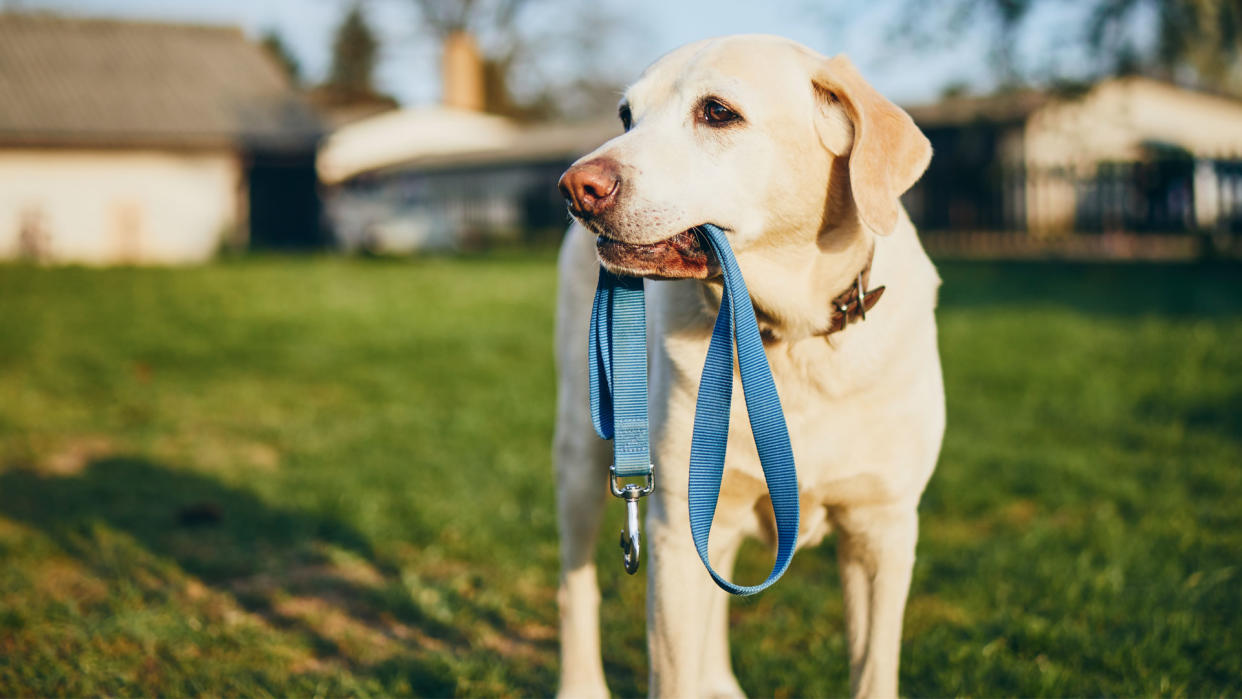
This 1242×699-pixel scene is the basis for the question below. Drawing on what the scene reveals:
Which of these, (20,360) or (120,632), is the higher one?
(20,360)

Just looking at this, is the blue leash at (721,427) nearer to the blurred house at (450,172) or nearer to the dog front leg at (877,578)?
the dog front leg at (877,578)

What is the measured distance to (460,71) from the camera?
37844 millimetres

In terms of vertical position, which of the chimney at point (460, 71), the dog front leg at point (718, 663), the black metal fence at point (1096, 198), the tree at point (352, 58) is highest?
the tree at point (352, 58)

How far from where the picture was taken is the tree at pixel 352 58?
4966 centimetres

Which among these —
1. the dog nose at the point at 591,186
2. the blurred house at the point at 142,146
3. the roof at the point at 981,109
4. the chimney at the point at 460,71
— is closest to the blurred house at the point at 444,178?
the chimney at the point at 460,71

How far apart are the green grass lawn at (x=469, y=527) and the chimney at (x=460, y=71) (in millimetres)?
30709

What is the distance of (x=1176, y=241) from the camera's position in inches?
601

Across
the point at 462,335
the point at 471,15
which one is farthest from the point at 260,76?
the point at 462,335

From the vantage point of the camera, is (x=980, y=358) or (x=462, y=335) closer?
(x=980, y=358)

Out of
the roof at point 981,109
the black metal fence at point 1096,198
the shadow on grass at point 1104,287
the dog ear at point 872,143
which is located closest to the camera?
the dog ear at point 872,143

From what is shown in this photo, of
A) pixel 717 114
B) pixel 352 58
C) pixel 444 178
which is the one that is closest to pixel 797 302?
pixel 717 114

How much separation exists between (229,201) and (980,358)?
2109 centimetres

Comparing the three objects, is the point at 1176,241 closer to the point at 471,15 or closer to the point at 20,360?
the point at 20,360

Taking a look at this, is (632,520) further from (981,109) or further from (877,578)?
(981,109)
